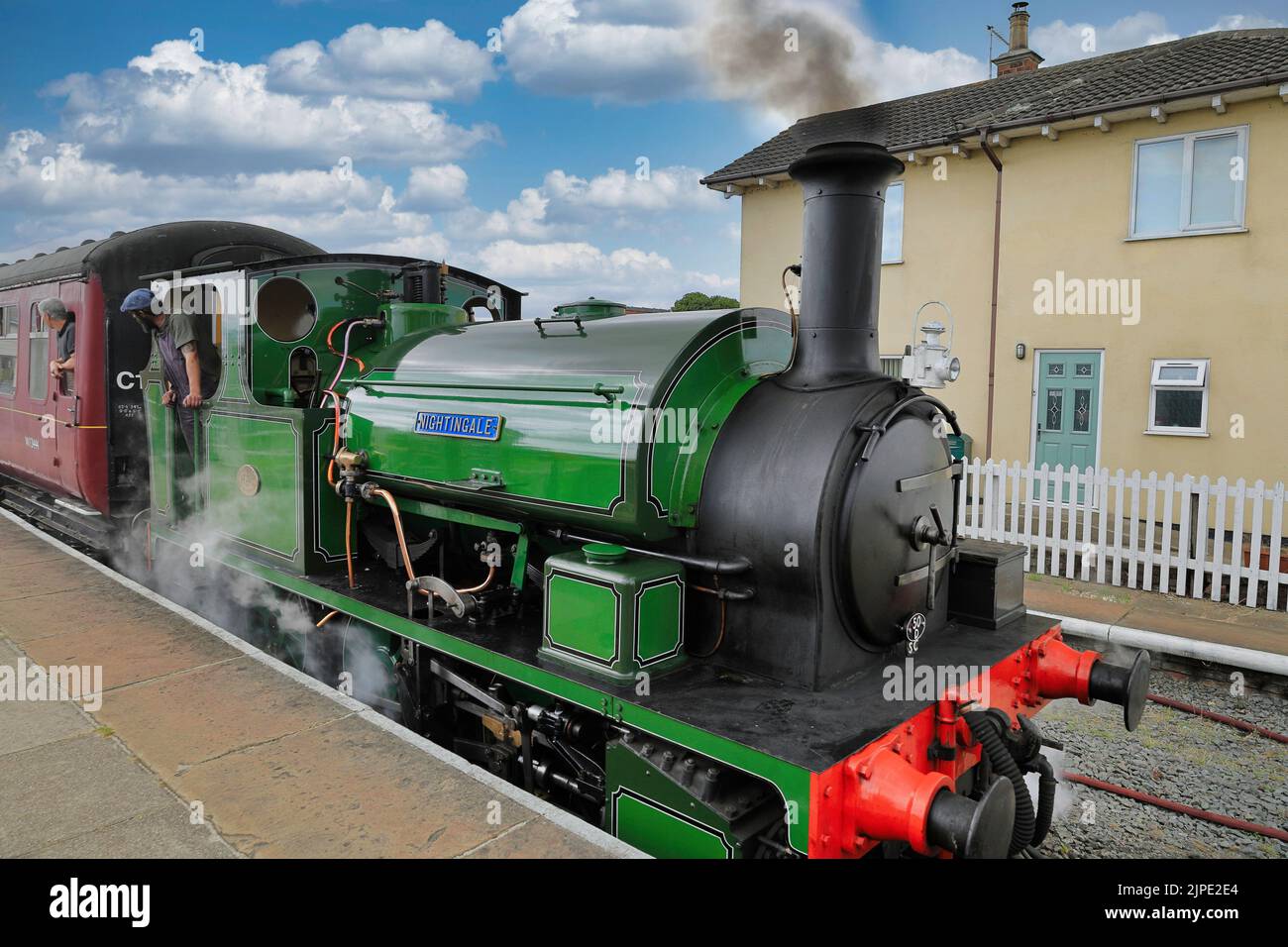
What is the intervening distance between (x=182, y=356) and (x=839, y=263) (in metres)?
4.54

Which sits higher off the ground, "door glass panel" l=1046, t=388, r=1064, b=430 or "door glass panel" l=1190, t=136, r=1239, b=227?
"door glass panel" l=1190, t=136, r=1239, b=227

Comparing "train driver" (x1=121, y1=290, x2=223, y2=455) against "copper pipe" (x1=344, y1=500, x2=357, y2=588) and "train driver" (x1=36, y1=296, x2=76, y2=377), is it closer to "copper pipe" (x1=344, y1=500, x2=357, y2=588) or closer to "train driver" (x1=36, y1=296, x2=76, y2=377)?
"copper pipe" (x1=344, y1=500, x2=357, y2=588)

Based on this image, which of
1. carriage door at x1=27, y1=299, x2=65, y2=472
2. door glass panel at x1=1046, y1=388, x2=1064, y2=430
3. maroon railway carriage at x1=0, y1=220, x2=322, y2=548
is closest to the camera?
maroon railway carriage at x1=0, y1=220, x2=322, y2=548

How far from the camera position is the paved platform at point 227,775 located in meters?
3.14

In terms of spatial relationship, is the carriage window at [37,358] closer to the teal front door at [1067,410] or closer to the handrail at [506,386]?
the handrail at [506,386]

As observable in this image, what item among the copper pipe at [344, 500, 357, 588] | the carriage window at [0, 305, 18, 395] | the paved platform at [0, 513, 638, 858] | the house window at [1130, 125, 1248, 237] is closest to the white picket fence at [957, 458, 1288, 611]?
the house window at [1130, 125, 1248, 237]

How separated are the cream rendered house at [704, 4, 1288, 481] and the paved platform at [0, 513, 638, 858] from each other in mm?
10206

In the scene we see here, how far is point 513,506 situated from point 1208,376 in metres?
9.88

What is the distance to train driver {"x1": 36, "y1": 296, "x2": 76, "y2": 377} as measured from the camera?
313 inches

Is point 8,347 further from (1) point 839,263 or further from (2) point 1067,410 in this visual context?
(2) point 1067,410

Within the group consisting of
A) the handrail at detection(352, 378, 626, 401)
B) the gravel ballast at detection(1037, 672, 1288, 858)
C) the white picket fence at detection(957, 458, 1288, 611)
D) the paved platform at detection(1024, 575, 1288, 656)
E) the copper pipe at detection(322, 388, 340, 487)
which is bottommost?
the gravel ballast at detection(1037, 672, 1288, 858)

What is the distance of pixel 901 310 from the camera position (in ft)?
44.2

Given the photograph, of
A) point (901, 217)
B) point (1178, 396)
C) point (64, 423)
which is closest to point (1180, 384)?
point (1178, 396)

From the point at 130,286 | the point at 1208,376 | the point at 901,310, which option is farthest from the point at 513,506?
the point at 901,310
